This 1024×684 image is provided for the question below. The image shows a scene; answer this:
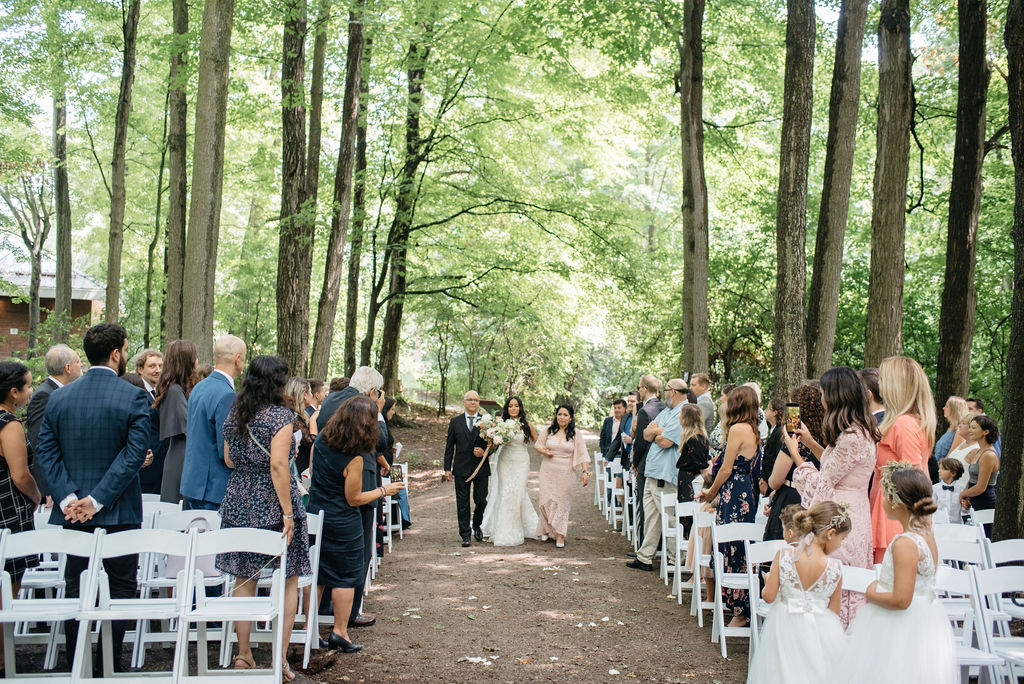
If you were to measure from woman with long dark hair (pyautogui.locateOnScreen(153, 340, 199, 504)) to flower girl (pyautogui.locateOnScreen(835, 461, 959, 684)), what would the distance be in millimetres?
4897

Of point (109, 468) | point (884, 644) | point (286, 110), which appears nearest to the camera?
point (884, 644)

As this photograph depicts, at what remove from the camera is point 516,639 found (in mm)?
6840

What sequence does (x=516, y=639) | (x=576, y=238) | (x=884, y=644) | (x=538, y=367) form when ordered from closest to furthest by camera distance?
(x=884, y=644)
(x=516, y=639)
(x=576, y=238)
(x=538, y=367)

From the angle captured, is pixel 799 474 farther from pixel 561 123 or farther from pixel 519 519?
pixel 561 123

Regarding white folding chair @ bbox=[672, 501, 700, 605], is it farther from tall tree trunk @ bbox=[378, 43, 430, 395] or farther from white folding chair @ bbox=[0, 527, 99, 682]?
tall tree trunk @ bbox=[378, 43, 430, 395]

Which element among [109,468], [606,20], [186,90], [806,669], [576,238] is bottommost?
[806,669]

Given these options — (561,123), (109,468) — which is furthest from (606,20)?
(109,468)

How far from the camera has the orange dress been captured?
5664mm

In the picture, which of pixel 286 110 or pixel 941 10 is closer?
pixel 286 110

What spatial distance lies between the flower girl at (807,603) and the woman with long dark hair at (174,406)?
4.42m

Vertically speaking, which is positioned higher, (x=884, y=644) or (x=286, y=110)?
(x=286, y=110)

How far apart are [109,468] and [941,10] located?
16.3 m

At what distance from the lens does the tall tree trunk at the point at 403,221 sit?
19.4m

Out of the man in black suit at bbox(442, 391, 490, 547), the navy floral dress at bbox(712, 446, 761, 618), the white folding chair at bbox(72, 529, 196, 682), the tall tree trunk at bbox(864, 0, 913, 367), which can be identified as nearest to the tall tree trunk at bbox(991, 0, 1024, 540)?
the navy floral dress at bbox(712, 446, 761, 618)
